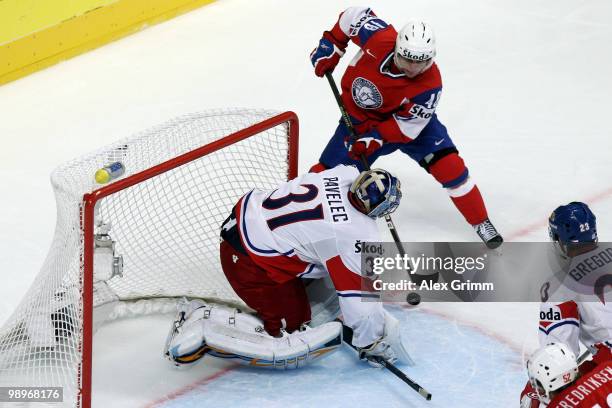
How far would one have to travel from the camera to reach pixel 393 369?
391 centimetres

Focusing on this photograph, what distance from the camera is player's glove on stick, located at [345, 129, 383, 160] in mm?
4523

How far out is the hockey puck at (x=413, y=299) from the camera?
4.38m

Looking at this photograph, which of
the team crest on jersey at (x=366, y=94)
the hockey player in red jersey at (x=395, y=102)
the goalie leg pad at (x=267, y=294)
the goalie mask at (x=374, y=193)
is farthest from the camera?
the team crest on jersey at (x=366, y=94)

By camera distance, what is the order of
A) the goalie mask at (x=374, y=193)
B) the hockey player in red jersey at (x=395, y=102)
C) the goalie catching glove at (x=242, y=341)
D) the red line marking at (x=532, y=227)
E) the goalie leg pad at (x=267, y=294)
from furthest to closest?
the red line marking at (x=532, y=227), the hockey player in red jersey at (x=395, y=102), the goalie leg pad at (x=267, y=294), the goalie catching glove at (x=242, y=341), the goalie mask at (x=374, y=193)

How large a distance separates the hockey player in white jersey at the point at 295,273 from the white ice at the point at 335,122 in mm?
111

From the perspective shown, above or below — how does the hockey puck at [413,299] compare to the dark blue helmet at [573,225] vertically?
below

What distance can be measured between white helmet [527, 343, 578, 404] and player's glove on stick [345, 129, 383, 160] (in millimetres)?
1760

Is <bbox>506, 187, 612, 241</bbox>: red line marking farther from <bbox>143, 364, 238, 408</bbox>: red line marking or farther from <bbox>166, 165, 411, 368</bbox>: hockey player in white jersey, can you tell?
<bbox>143, 364, 238, 408</bbox>: red line marking

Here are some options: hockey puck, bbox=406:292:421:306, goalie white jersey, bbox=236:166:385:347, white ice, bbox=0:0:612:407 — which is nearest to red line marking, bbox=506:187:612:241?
white ice, bbox=0:0:612:407

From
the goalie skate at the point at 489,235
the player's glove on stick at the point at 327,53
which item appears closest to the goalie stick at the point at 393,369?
the goalie skate at the point at 489,235

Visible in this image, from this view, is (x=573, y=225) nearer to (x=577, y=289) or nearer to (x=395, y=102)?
(x=577, y=289)

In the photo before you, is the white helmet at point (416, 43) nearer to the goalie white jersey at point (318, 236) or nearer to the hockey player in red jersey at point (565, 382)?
the goalie white jersey at point (318, 236)

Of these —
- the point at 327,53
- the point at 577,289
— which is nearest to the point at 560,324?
the point at 577,289

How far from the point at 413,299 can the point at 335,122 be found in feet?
5.00
